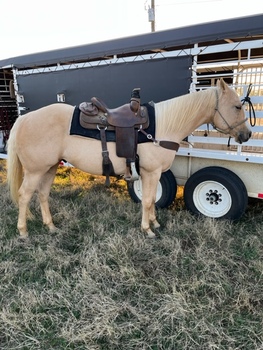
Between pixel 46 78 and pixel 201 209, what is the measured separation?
10.5 ft

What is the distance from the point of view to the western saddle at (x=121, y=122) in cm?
244

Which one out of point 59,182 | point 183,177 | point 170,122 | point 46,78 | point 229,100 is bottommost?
point 59,182

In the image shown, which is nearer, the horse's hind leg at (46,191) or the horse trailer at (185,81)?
the horse trailer at (185,81)

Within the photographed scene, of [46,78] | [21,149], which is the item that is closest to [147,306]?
[21,149]

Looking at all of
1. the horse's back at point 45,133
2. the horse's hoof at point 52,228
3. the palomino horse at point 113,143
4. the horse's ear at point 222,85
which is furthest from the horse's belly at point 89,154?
the horse's ear at point 222,85

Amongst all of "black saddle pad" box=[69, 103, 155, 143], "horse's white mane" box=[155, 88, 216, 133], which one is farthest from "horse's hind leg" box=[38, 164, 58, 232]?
"horse's white mane" box=[155, 88, 216, 133]

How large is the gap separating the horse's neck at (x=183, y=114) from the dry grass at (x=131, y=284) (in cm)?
109

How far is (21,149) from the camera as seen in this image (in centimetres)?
261

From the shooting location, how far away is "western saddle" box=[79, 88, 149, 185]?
2.44m

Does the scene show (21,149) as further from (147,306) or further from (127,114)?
(147,306)

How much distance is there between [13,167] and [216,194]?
2.39 meters

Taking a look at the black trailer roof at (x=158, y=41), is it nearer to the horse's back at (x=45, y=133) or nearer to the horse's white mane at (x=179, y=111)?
the horse's white mane at (x=179, y=111)

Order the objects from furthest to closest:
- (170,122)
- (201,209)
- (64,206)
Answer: (64,206) < (201,209) < (170,122)

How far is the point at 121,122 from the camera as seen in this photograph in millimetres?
2441
